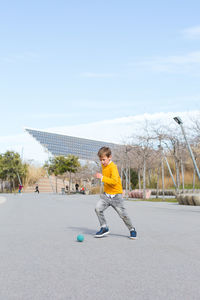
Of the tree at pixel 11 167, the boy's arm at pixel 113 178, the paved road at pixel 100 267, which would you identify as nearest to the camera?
the paved road at pixel 100 267

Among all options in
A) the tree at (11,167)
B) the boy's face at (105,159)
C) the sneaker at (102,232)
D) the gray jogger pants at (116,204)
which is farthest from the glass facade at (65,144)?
the boy's face at (105,159)

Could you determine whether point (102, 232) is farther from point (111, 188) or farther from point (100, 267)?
point (100, 267)

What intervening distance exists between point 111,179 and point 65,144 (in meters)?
96.8

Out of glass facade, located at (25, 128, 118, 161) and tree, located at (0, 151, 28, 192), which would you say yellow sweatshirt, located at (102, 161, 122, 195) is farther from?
glass facade, located at (25, 128, 118, 161)

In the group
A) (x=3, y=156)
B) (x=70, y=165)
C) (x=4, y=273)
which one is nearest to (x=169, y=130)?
(x=70, y=165)

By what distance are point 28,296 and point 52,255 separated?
8.17ft

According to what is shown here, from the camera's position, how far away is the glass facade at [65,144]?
327ft

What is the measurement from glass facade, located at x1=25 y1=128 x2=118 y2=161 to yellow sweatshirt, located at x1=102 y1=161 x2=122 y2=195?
88.4 meters

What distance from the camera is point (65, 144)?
104938 millimetres

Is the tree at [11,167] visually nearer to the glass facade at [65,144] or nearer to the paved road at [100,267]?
the glass facade at [65,144]

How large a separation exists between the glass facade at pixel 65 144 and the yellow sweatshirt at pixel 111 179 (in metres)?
88.4

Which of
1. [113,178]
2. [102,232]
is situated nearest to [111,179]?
[113,178]

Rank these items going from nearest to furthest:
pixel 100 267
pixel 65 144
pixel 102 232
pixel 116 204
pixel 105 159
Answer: pixel 100 267 → pixel 105 159 → pixel 116 204 → pixel 102 232 → pixel 65 144

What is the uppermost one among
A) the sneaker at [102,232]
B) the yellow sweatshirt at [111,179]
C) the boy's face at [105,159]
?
the boy's face at [105,159]
